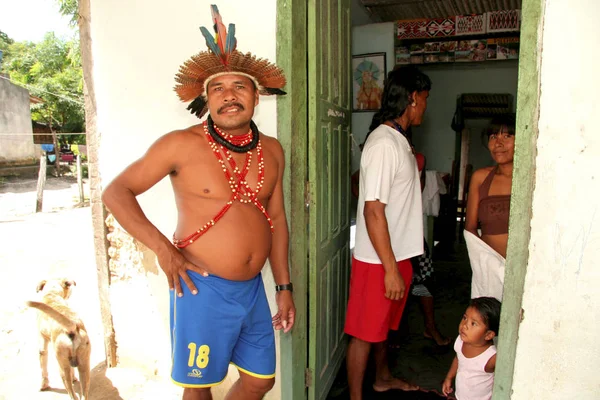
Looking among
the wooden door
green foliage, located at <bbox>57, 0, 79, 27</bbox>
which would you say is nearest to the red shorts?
the wooden door

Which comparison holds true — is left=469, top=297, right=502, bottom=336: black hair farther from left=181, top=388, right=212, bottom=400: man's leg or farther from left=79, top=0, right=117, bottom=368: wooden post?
left=79, top=0, right=117, bottom=368: wooden post

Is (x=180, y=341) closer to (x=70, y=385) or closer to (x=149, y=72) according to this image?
(x=70, y=385)

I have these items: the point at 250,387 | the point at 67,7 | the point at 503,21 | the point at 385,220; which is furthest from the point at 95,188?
the point at 67,7

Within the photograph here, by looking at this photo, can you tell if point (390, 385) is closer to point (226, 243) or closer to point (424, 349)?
point (424, 349)

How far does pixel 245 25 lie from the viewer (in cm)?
225

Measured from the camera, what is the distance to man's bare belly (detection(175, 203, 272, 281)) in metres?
1.82

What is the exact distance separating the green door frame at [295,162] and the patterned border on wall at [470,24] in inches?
190

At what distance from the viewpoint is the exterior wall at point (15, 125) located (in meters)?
16.1

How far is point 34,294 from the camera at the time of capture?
198 inches

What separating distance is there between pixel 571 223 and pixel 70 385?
118 inches

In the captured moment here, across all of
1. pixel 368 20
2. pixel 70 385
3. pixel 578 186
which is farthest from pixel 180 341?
pixel 368 20

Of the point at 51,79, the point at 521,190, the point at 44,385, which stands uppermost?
the point at 51,79

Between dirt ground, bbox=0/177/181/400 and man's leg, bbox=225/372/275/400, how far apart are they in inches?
40.2

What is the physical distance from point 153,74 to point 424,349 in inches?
118
